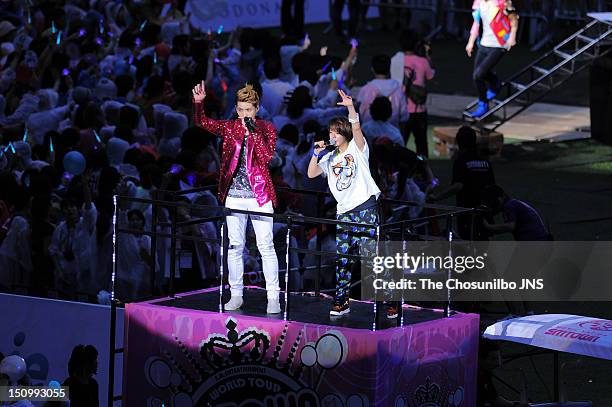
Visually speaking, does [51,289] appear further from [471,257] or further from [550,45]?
[550,45]

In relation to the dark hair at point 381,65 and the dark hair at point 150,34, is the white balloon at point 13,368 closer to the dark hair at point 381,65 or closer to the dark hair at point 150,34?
the dark hair at point 381,65

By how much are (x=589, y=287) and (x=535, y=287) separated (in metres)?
0.95

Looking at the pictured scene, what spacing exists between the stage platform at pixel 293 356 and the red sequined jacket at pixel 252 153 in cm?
94

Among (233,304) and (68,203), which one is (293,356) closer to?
(233,304)

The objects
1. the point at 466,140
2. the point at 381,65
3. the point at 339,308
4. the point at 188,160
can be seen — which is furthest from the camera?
the point at 381,65

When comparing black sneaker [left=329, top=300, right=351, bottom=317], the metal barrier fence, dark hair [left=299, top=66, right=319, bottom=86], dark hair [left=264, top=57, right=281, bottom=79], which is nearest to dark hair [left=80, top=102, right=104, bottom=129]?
dark hair [left=264, top=57, right=281, bottom=79]

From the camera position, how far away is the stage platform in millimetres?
10805

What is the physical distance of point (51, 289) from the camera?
46.4 ft

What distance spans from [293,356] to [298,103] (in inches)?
273

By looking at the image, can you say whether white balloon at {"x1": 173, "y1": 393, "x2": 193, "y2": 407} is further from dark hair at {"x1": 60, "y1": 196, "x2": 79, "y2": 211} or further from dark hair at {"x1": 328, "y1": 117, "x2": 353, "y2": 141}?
dark hair at {"x1": 60, "y1": 196, "x2": 79, "y2": 211}

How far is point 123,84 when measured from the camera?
20.0 metres

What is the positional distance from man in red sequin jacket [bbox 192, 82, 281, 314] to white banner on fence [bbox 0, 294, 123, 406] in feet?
5.69

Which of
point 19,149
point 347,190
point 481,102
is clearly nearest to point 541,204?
point 481,102

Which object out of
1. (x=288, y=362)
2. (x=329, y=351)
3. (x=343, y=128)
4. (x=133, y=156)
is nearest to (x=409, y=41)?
(x=133, y=156)
